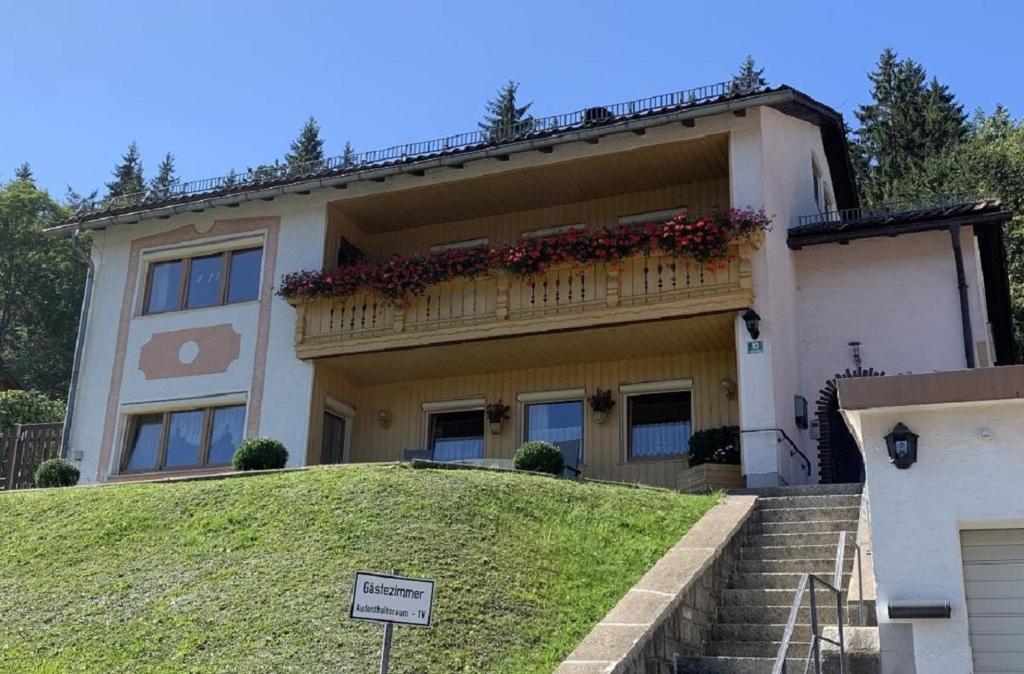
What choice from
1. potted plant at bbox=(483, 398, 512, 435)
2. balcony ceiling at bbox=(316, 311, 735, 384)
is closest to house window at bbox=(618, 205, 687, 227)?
balcony ceiling at bbox=(316, 311, 735, 384)

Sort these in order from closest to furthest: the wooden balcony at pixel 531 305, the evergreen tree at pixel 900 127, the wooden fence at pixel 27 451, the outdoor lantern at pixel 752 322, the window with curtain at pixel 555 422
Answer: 1. the outdoor lantern at pixel 752 322
2. the wooden balcony at pixel 531 305
3. the window with curtain at pixel 555 422
4. the wooden fence at pixel 27 451
5. the evergreen tree at pixel 900 127

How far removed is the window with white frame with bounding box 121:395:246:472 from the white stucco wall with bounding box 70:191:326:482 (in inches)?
12.2

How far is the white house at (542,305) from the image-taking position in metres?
17.1

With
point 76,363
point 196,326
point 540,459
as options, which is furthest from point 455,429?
point 76,363

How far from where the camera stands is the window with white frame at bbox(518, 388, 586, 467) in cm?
1898

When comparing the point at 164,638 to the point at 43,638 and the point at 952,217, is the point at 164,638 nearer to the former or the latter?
the point at 43,638

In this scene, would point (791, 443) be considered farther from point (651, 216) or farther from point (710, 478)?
point (651, 216)

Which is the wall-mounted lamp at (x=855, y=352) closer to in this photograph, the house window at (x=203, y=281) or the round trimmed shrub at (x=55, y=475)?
the house window at (x=203, y=281)

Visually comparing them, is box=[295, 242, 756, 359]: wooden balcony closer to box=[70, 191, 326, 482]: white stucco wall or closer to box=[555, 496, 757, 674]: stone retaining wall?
box=[70, 191, 326, 482]: white stucco wall

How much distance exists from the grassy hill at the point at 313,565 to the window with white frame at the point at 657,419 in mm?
4495

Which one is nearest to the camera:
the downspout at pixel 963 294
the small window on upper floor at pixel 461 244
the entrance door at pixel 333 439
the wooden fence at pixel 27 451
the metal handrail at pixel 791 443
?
the metal handrail at pixel 791 443

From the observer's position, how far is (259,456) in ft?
54.6

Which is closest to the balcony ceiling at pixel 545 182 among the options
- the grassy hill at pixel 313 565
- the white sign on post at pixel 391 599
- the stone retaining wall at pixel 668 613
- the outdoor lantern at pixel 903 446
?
the grassy hill at pixel 313 565

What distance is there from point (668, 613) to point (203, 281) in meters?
14.6
